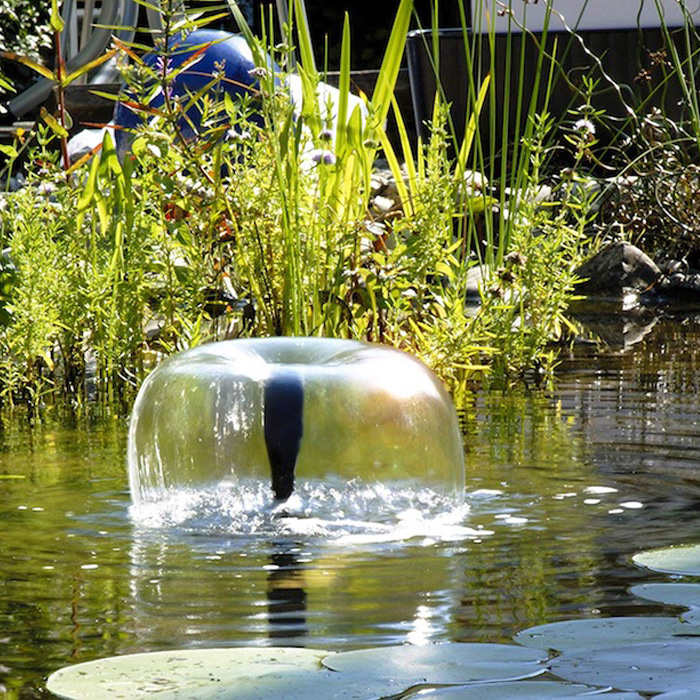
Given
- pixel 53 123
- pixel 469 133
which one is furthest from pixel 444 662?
pixel 53 123

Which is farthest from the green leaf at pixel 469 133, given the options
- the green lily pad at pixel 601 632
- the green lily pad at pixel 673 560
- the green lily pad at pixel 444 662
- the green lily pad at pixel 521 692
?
the green lily pad at pixel 521 692

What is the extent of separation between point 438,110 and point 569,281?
78 centimetres

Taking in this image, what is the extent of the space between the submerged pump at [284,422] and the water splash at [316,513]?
0.18 ft

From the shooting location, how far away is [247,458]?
318cm

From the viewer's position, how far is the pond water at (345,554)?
2371mm

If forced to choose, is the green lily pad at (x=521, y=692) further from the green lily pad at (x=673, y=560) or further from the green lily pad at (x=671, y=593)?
the green lily pad at (x=673, y=560)

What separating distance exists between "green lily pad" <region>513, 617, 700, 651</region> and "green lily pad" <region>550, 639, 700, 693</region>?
0.11 feet

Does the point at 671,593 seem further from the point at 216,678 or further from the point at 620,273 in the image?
the point at 620,273

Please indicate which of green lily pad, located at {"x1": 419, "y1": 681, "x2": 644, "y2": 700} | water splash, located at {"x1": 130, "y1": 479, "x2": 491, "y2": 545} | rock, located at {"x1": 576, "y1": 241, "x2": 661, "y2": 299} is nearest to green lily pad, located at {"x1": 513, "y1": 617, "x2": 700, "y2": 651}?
green lily pad, located at {"x1": 419, "y1": 681, "x2": 644, "y2": 700}

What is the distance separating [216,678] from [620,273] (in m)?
6.43

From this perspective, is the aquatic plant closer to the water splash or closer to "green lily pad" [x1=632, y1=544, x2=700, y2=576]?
the water splash

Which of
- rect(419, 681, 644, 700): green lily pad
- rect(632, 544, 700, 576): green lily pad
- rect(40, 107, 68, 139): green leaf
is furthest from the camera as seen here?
rect(40, 107, 68, 139): green leaf

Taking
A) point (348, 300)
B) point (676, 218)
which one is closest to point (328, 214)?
point (348, 300)

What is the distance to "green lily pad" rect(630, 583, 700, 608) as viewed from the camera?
2436mm
